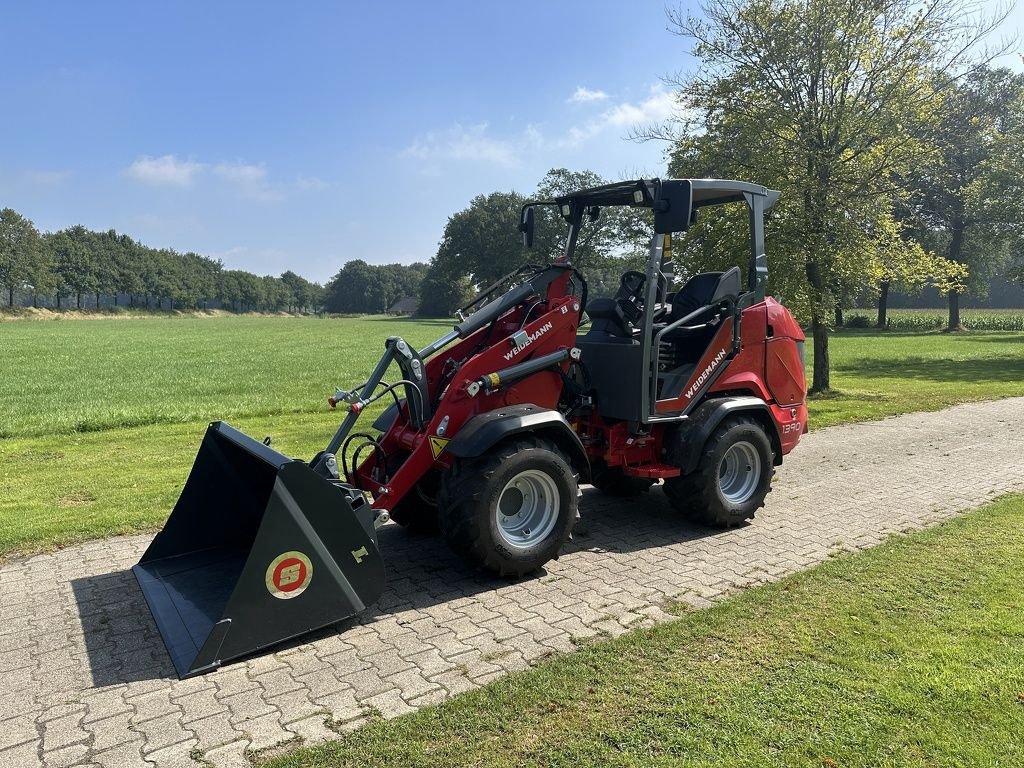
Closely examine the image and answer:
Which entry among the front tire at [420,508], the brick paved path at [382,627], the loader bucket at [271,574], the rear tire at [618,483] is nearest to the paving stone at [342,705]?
the brick paved path at [382,627]

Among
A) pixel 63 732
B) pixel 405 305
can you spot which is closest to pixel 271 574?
pixel 63 732

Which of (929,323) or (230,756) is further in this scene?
(929,323)

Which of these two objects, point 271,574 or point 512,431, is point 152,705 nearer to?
point 271,574

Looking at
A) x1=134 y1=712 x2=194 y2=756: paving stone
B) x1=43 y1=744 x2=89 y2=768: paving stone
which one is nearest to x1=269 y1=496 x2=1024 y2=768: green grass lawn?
x1=134 y1=712 x2=194 y2=756: paving stone

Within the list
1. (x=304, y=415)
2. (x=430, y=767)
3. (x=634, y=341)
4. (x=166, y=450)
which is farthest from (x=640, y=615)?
(x=304, y=415)

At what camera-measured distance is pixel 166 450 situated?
31.0 feet

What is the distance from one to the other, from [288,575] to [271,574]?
0.10m

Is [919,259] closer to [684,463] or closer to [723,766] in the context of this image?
[684,463]

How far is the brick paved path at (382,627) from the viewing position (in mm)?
3311

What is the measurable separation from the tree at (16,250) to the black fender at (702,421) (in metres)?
102

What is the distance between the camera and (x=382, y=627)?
4324 millimetres

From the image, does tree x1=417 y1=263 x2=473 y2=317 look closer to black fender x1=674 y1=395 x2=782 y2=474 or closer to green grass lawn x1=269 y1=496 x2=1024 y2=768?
black fender x1=674 y1=395 x2=782 y2=474

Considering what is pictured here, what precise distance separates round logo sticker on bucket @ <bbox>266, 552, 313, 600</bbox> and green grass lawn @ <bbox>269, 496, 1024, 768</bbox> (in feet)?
3.32

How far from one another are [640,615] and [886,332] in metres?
46.4
